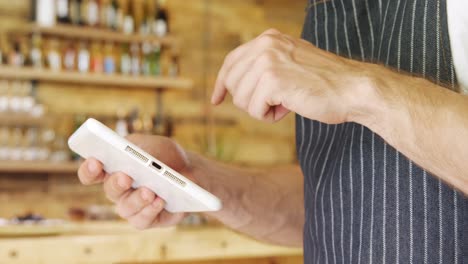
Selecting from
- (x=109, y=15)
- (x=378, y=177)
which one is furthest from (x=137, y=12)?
(x=378, y=177)

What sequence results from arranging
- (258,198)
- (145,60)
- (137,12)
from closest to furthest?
(258,198), (145,60), (137,12)

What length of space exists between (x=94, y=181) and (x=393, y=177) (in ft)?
1.40

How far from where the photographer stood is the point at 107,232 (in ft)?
8.30

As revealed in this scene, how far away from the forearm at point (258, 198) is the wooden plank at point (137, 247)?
1240 mm

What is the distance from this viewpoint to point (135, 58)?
3.96m

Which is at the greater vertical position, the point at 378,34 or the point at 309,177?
the point at 378,34

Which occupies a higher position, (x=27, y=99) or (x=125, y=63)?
(x=125, y=63)

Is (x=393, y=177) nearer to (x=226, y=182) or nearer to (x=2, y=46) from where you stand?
(x=226, y=182)

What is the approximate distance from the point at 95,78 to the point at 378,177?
3076mm

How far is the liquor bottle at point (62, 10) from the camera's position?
3.72m

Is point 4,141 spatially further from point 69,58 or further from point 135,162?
point 135,162

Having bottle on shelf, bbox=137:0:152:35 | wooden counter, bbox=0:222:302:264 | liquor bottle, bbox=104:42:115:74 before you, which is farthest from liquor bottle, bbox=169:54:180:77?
wooden counter, bbox=0:222:302:264

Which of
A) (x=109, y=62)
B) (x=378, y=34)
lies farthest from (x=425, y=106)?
(x=109, y=62)

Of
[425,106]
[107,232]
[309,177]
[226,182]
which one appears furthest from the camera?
[107,232]
